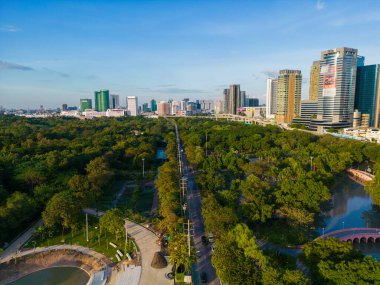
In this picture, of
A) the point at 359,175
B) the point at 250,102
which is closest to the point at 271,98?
the point at 250,102

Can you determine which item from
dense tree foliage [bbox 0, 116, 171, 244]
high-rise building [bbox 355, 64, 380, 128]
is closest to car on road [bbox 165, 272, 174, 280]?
dense tree foliage [bbox 0, 116, 171, 244]

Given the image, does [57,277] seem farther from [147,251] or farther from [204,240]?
[204,240]

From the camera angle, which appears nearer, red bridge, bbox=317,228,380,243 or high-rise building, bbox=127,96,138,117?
red bridge, bbox=317,228,380,243

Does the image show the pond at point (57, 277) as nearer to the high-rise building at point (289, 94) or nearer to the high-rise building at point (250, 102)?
the high-rise building at point (289, 94)

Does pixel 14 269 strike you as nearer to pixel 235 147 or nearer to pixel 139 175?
pixel 139 175

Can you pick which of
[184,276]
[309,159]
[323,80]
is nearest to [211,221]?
[184,276]

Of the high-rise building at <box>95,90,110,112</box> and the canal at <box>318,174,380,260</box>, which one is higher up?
the high-rise building at <box>95,90,110,112</box>

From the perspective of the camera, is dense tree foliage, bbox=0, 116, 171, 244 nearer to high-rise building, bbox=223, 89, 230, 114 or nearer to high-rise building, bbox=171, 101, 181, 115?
high-rise building, bbox=223, 89, 230, 114
